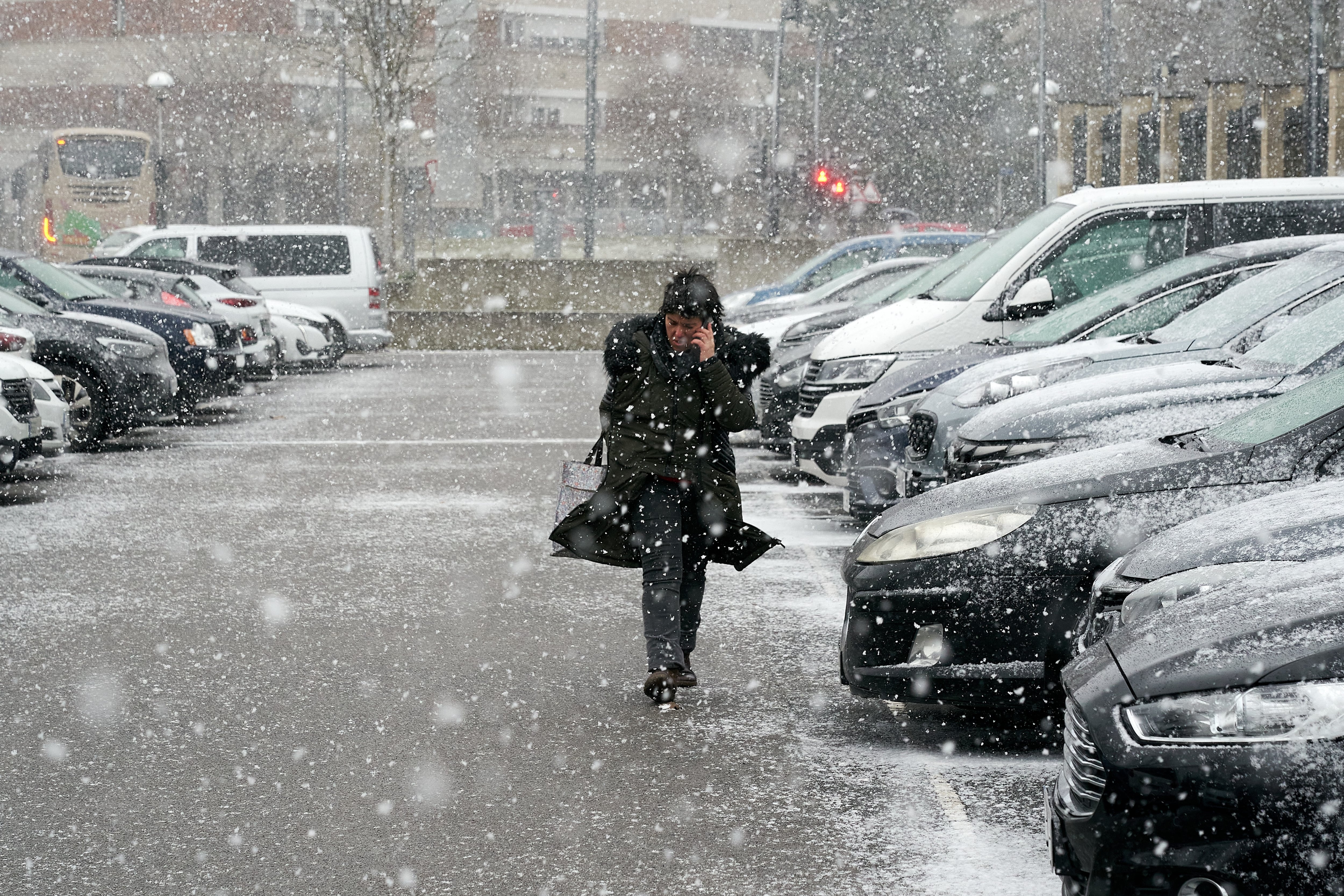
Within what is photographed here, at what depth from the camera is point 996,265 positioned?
1187cm

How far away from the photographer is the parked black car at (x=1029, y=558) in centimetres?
A: 546

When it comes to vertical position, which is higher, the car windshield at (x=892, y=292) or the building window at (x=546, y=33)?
the building window at (x=546, y=33)

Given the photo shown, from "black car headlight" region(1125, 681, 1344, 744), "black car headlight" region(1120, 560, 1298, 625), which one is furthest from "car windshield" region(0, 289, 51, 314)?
"black car headlight" region(1125, 681, 1344, 744)

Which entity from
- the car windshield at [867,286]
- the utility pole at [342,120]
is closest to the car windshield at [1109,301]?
the car windshield at [867,286]

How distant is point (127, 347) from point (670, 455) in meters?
10.2

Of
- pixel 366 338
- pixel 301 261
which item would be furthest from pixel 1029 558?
pixel 301 261

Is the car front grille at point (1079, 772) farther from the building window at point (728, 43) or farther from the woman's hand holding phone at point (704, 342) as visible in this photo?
the building window at point (728, 43)

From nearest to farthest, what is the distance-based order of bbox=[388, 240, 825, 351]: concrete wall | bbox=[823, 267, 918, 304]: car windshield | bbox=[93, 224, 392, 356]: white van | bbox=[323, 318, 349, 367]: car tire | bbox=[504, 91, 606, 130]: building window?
bbox=[823, 267, 918, 304]: car windshield < bbox=[323, 318, 349, 367]: car tire < bbox=[93, 224, 392, 356]: white van < bbox=[388, 240, 825, 351]: concrete wall < bbox=[504, 91, 606, 130]: building window

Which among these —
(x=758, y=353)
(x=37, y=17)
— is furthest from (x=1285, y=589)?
(x=37, y=17)

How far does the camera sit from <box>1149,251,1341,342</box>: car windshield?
354 inches

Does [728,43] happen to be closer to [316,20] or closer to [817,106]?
[316,20]

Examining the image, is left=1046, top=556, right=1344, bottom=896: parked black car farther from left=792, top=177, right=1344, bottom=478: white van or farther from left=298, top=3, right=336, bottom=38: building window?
left=298, top=3, right=336, bottom=38: building window

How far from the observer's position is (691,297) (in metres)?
6.40

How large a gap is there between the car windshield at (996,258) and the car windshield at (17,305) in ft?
25.2
